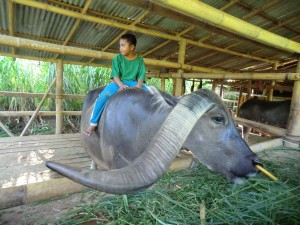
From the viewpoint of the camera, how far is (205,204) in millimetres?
1686

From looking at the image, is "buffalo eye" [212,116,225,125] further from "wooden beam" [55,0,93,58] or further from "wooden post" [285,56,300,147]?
"wooden beam" [55,0,93,58]

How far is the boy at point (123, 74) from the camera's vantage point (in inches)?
93.3

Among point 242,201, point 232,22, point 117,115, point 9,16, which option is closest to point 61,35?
point 9,16

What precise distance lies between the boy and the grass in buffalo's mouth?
901 mm

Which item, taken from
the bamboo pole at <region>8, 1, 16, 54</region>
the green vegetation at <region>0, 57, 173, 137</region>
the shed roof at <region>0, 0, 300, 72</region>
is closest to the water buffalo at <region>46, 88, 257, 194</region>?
the shed roof at <region>0, 0, 300, 72</region>

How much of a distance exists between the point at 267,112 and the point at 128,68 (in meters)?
6.00

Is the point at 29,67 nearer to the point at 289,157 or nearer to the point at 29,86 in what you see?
the point at 29,86

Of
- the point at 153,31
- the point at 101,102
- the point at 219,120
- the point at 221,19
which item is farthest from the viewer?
the point at 153,31

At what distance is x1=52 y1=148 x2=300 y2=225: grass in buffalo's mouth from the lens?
1436 millimetres

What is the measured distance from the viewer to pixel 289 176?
6.61 feet

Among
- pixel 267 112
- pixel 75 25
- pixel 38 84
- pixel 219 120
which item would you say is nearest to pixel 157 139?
pixel 219 120

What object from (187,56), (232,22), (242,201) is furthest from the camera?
(187,56)

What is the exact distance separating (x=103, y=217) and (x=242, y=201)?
1.09 meters

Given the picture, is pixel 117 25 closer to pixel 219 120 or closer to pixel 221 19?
pixel 221 19
